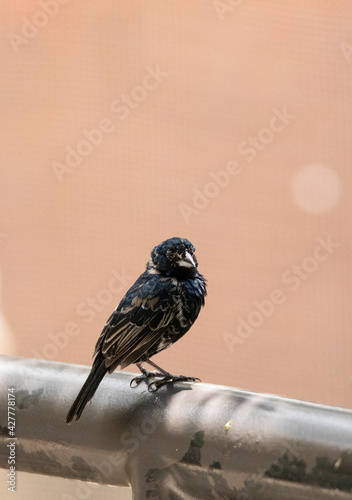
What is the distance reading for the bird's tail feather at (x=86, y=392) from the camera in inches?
49.5

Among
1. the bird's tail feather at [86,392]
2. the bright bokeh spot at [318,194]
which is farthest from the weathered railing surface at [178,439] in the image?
the bright bokeh spot at [318,194]

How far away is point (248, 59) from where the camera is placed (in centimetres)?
511

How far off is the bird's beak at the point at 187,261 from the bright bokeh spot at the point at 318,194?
10.4 feet

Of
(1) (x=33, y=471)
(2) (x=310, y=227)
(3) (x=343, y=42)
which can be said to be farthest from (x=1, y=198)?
(1) (x=33, y=471)

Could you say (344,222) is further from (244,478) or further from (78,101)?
(244,478)
